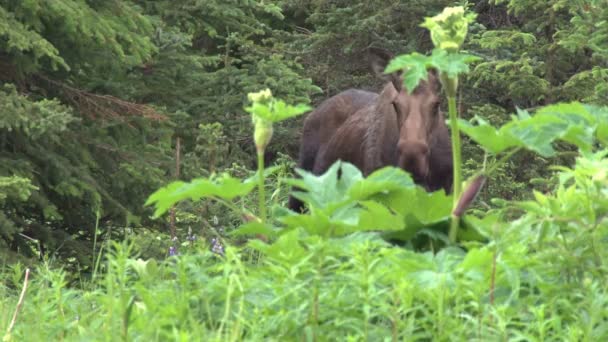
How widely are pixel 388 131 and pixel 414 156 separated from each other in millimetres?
984

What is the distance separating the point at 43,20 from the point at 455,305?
6680 millimetres

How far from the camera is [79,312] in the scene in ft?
12.8

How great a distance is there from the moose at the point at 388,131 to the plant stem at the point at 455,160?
4.65 meters

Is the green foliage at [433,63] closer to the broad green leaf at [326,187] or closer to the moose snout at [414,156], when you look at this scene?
the broad green leaf at [326,187]

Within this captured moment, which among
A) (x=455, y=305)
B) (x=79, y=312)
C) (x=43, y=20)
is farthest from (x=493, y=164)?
(x=43, y=20)

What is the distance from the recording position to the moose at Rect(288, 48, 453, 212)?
28.4 ft

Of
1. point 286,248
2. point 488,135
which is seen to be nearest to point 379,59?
point 488,135

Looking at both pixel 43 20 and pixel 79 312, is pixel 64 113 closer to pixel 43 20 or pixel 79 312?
pixel 43 20

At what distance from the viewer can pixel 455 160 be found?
3746 millimetres

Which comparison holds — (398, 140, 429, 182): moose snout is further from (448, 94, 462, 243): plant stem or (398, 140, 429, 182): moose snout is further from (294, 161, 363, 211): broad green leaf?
(448, 94, 462, 243): plant stem

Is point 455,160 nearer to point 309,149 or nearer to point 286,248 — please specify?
point 286,248

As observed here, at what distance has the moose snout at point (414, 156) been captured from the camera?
336 inches

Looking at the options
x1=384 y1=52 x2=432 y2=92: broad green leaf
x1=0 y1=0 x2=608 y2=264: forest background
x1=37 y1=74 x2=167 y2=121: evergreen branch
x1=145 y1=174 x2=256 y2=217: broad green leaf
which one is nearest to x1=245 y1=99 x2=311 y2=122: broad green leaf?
x1=145 y1=174 x2=256 y2=217: broad green leaf

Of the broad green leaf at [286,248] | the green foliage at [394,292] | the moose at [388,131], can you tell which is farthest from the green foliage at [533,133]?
the moose at [388,131]
